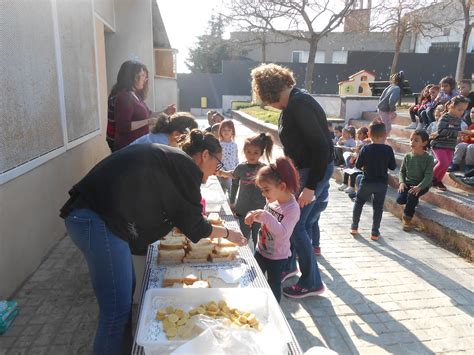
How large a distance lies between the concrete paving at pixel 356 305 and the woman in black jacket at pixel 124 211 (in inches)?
38.3

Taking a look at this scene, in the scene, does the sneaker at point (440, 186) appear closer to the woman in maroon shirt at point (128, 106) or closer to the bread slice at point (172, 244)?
the woman in maroon shirt at point (128, 106)

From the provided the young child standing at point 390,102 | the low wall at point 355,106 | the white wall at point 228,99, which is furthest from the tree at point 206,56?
the young child standing at point 390,102

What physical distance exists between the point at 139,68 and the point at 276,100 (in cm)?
189

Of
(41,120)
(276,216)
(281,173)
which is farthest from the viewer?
(41,120)

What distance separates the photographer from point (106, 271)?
6.05ft

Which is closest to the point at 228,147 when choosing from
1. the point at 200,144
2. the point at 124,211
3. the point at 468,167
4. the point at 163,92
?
the point at 200,144

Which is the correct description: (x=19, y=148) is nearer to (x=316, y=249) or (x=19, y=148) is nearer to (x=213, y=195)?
→ (x=213, y=195)

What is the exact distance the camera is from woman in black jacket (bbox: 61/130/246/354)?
69.0 inches

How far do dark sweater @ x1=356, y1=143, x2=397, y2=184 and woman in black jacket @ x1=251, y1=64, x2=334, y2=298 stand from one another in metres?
1.69

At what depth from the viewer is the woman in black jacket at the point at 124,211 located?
1.75 m

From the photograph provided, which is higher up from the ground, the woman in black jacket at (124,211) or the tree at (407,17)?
the tree at (407,17)

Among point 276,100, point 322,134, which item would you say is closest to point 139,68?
point 276,100

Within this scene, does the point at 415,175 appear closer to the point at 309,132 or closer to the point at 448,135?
the point at 448,135

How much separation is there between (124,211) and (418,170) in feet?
13.6
